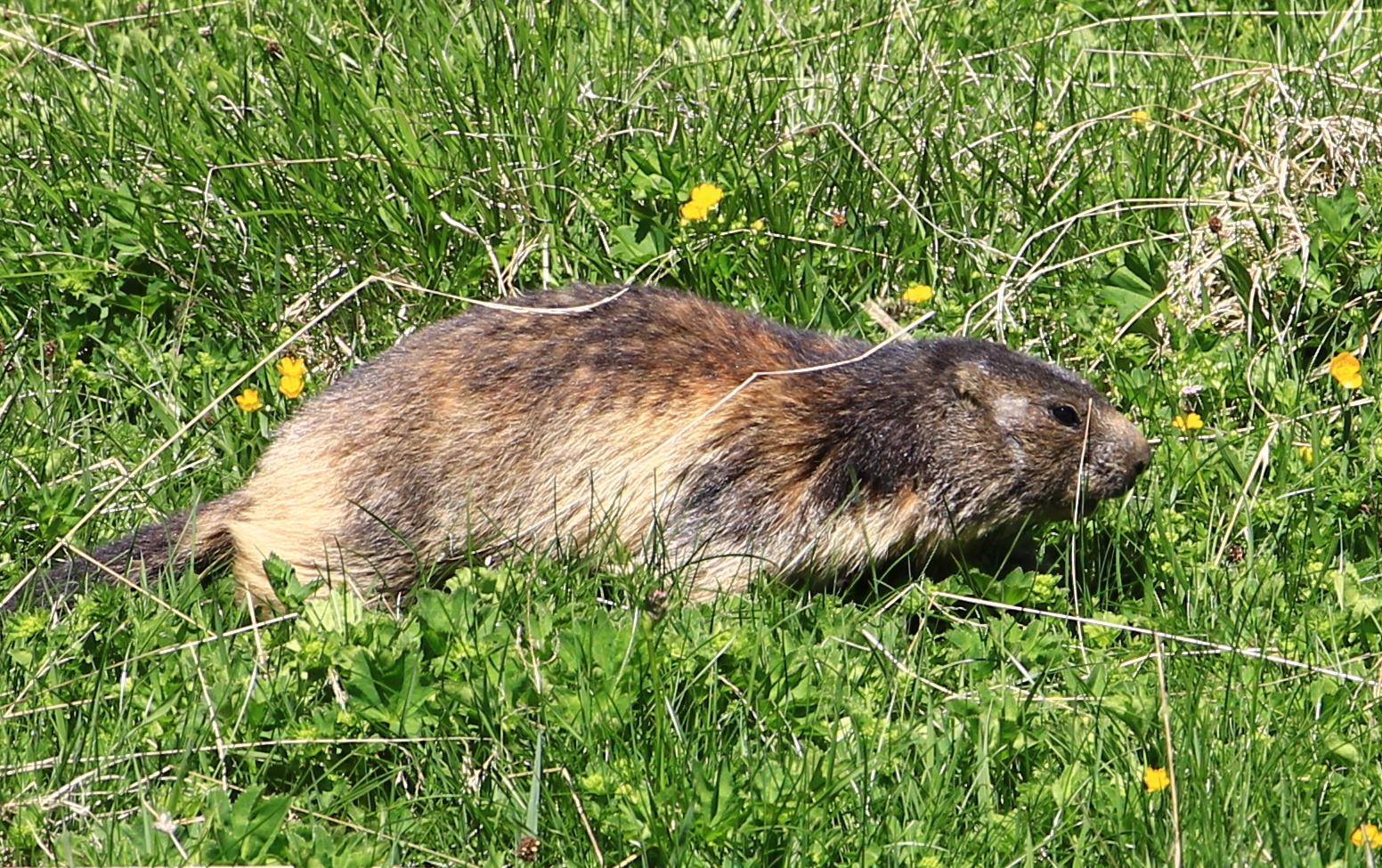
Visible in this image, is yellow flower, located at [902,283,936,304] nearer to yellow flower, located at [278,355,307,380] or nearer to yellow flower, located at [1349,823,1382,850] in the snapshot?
yellow flower, located at [278,355,307,380]

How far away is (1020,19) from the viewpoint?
6.57m

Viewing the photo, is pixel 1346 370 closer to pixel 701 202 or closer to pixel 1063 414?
pixel 1063 414

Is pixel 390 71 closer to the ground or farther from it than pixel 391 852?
farther from it

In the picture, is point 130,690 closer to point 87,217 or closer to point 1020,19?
point 87,217

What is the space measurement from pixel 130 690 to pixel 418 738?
2.27ft

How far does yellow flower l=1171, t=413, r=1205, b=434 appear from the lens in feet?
16.0

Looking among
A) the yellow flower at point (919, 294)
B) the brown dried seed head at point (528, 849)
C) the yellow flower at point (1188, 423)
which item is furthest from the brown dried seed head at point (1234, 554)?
the brown dried seed head at point (528, 849)

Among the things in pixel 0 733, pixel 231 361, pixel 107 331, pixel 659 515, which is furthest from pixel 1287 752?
pixel 107 331

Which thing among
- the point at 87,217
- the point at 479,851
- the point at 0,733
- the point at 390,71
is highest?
the point at 390,71

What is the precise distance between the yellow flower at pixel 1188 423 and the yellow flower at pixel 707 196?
168 cm

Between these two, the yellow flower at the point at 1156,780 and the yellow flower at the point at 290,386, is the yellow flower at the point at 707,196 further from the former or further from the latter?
the yellow flower at the point at 1156,780

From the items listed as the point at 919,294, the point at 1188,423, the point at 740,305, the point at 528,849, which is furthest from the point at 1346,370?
the point at 528,849

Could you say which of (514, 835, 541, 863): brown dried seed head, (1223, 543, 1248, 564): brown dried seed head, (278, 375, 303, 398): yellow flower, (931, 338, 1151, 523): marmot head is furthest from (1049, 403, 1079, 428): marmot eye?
(278, 375, 303, 398): yellow flower

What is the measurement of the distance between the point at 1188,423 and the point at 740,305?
159 cm
